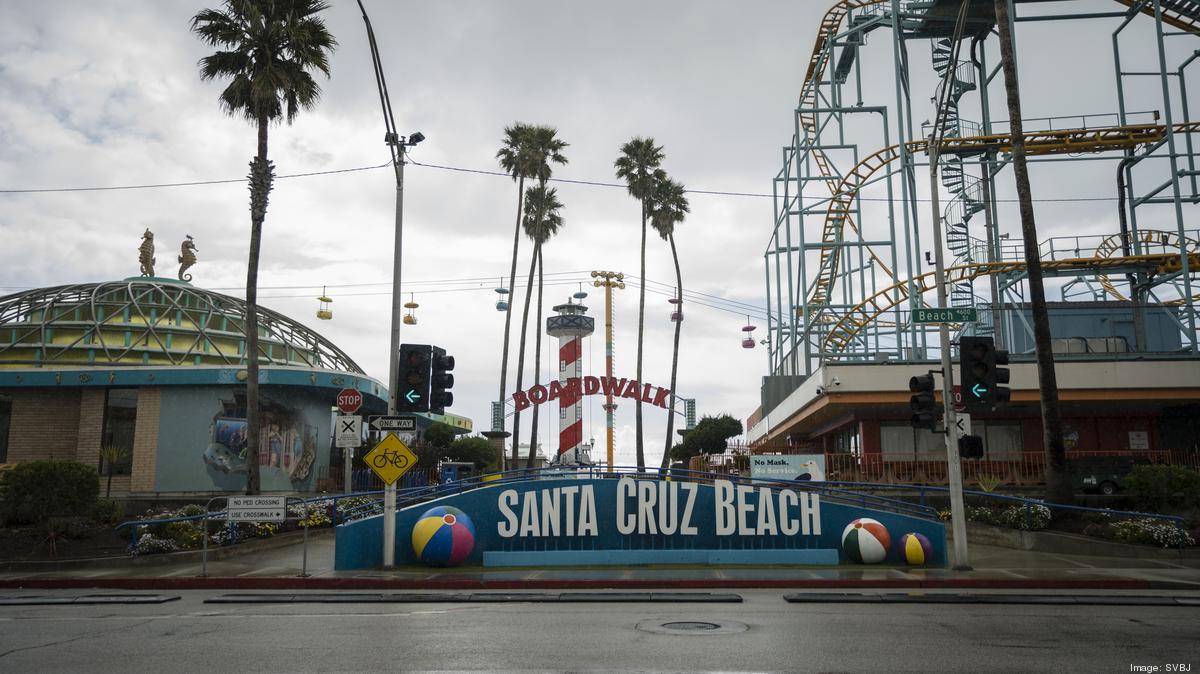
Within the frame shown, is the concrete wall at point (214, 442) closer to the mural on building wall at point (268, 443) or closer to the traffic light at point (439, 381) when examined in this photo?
the mural on building wall at point (268, 443)

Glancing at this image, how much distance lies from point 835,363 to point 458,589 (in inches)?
755

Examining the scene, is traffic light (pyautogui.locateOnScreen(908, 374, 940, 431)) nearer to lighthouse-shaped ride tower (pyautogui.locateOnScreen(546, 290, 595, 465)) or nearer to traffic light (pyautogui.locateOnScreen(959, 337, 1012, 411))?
traffic light (pyautogui.locateOnScreen(959, 337, 1012, 411))

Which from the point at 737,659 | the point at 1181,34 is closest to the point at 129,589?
the point at 737,659

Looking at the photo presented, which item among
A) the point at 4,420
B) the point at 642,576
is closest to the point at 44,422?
the point at 4,420

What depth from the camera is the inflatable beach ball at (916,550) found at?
61.5ft

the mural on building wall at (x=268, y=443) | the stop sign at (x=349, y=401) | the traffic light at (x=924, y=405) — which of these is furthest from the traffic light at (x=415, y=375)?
the mural on building wall at (x=268, y=443)

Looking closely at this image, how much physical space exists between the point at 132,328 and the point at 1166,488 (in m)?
45.9

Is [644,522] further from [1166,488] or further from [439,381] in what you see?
[1166,488]

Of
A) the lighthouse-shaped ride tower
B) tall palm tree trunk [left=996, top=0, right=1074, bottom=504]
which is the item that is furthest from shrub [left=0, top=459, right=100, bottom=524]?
the lighthouse-shaped ride tower

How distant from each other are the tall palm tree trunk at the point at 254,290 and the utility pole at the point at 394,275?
7.57 meters

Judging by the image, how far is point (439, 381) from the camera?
18281 mm

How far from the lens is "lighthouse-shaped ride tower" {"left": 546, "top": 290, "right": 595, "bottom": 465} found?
210 ft

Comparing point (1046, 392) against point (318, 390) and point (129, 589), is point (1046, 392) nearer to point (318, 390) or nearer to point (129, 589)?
point (129, 589)

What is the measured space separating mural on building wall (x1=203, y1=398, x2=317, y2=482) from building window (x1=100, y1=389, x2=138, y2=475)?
3.66 meters
